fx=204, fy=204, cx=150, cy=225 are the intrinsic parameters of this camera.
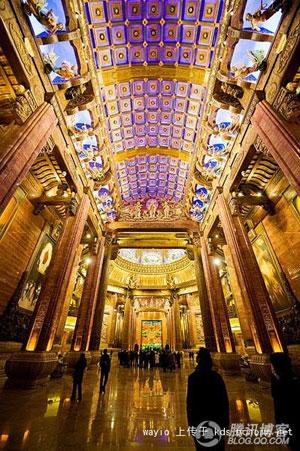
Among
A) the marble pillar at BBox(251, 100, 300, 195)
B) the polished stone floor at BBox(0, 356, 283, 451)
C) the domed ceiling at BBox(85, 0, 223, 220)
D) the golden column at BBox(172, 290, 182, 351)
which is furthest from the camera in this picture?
the golden column at BBox(172, 290, 182, 351)

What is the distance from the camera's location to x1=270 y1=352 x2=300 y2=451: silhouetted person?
1.75 m

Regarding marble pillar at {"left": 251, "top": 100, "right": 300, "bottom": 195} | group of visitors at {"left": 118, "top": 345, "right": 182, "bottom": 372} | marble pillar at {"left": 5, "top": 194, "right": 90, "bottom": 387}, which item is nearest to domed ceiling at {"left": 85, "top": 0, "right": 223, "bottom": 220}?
marble pillar at {"left": 251, "top": 100, "right": 300, "bottom": 195}

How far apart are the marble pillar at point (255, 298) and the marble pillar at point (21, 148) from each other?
811 centimetres

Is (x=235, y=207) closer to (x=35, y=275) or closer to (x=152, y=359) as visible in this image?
(x=35, y=275)

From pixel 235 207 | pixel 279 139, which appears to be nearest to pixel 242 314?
pixel 235 207

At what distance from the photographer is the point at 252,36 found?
6680mm

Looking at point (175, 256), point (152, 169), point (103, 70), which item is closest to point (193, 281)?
point (175, 256)

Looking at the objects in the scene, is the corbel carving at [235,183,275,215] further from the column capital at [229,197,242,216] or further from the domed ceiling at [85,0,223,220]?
the domed ceiling at [85,0,223,220]

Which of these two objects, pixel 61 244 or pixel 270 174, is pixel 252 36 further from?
pixel 61 244

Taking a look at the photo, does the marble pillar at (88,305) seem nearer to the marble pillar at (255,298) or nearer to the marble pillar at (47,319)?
the marble pillar at (47,319)

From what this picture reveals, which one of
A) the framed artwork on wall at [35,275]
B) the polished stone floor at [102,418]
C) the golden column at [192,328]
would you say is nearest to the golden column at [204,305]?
the polished stone floor at [102,418]

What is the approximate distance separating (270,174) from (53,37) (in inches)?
377

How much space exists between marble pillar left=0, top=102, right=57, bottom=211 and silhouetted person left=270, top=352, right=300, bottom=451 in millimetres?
5927

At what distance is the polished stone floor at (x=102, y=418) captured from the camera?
104 inches
